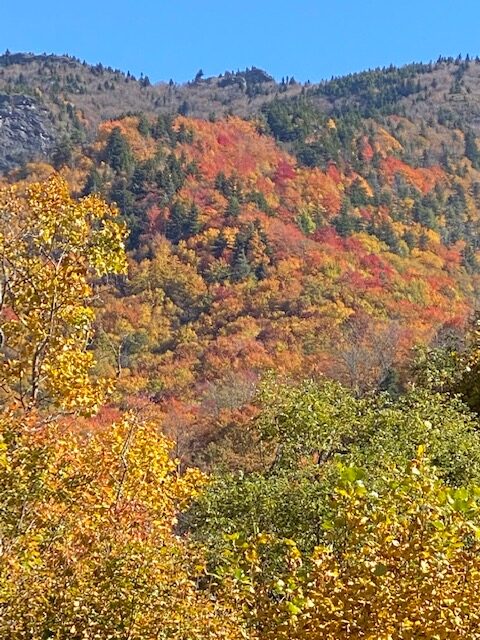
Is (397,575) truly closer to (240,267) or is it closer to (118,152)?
(240,267)

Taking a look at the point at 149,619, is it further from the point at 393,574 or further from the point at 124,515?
the point at 124,515

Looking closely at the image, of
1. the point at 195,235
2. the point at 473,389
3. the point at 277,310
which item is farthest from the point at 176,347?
the point at 473,389

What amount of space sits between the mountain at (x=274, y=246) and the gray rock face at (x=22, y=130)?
170 ft

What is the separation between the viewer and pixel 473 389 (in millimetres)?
22062

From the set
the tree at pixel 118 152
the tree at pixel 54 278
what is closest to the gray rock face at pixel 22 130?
the tree at pixel 118 152

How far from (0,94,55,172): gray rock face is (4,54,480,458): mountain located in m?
51.8

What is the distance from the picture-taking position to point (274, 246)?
Result: 104875 mm

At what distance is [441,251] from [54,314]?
4482 inches

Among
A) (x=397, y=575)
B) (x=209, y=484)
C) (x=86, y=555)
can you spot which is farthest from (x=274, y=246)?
(x=397, y=575)

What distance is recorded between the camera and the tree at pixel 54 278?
31.7 feet

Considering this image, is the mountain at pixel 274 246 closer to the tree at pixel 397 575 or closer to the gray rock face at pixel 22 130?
the tree at pixel 397 575

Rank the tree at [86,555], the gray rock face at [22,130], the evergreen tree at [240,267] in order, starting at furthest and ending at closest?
1. the gray rock face at [22,130]
2. the evergreen tree at [240,267]
3. the tree at [86,555]

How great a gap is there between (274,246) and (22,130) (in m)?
106

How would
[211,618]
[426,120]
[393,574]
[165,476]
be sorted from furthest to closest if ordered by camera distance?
[426,120]
[165,476]
[211,618]
[393,574]
